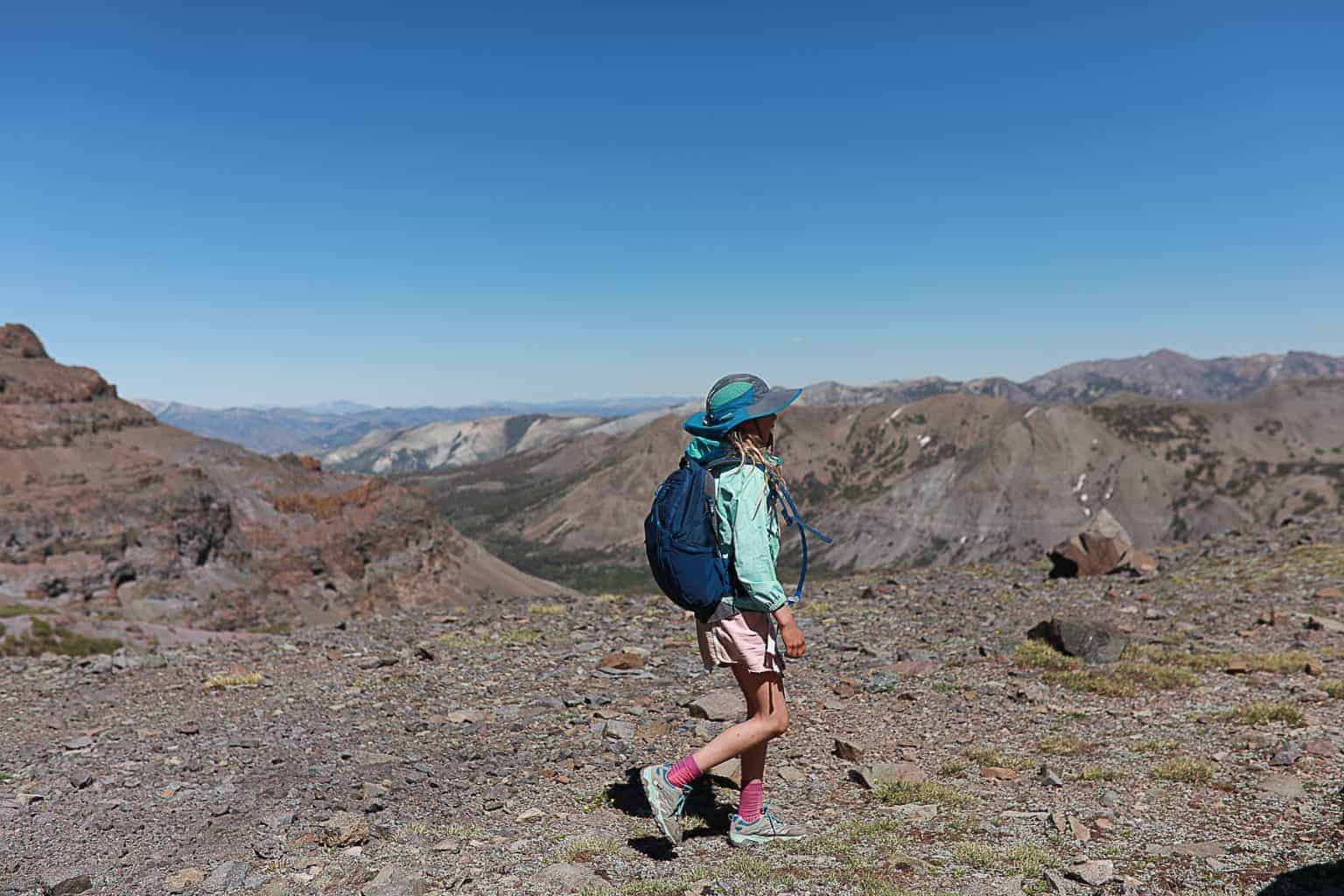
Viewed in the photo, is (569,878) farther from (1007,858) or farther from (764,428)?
(764,428)

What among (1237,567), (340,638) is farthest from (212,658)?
(1237,567)

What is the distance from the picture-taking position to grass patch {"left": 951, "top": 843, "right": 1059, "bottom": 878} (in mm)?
6172

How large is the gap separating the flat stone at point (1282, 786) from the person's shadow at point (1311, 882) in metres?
1.70

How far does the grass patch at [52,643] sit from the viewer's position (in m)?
A: 18.0

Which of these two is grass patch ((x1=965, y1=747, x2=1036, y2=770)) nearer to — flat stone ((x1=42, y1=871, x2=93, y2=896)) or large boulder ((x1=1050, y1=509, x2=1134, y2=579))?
flat stone ((x1=42, y1=871, x2=93, y2=896))

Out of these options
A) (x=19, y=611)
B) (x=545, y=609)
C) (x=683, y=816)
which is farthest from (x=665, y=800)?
(x=19, y=611)

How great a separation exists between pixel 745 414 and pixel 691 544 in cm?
117

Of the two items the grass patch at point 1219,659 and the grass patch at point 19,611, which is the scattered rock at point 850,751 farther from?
the grass patch at point 19,611

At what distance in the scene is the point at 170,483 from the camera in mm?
40719

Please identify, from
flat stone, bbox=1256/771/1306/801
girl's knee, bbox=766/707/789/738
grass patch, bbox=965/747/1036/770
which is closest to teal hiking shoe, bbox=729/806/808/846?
girl's knee, bbox=766/707/789/738

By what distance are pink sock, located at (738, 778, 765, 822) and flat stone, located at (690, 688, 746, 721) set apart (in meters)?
3.49

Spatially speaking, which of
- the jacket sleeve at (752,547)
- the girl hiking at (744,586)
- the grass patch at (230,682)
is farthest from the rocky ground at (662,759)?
the jacket sleeve at (752,547)

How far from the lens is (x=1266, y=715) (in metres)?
9.58

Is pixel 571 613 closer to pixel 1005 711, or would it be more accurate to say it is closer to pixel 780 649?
pixel 1005 711
